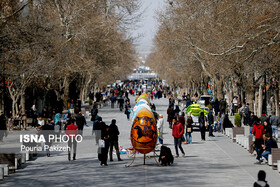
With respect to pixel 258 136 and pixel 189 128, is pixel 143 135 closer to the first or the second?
pixel 258 136

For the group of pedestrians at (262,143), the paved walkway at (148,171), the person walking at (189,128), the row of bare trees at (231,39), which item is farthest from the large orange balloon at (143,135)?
the person walking at (189,128)

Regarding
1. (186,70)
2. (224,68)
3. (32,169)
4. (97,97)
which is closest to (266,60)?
(224,68)

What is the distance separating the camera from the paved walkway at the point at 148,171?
17062 mm

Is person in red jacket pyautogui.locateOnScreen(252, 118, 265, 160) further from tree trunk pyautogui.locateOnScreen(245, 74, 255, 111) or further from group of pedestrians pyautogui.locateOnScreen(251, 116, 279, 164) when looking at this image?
tree trunk pyautogui.locateOnScreen(245, 74, 255, 111)

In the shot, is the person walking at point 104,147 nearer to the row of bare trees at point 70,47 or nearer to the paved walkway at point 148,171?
the paved walkway at point 148,171

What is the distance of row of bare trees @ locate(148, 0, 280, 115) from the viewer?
25.8 metres

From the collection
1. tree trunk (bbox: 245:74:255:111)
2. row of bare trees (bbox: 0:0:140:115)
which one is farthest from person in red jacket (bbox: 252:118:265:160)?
tree trunk (bbox: 245:74:255:111)

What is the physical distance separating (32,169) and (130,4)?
3837 centimetres

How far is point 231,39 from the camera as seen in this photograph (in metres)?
27.2

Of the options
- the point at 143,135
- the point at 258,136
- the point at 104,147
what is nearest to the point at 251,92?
the point at 258,136

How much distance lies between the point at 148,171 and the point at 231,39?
10102 mm

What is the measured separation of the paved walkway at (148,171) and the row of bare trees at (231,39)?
5.03m

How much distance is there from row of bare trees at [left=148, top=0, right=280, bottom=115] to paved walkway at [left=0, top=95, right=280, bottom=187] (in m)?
5.03

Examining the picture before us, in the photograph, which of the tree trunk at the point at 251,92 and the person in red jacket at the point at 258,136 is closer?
the person in red jacket at the point at 258,136
